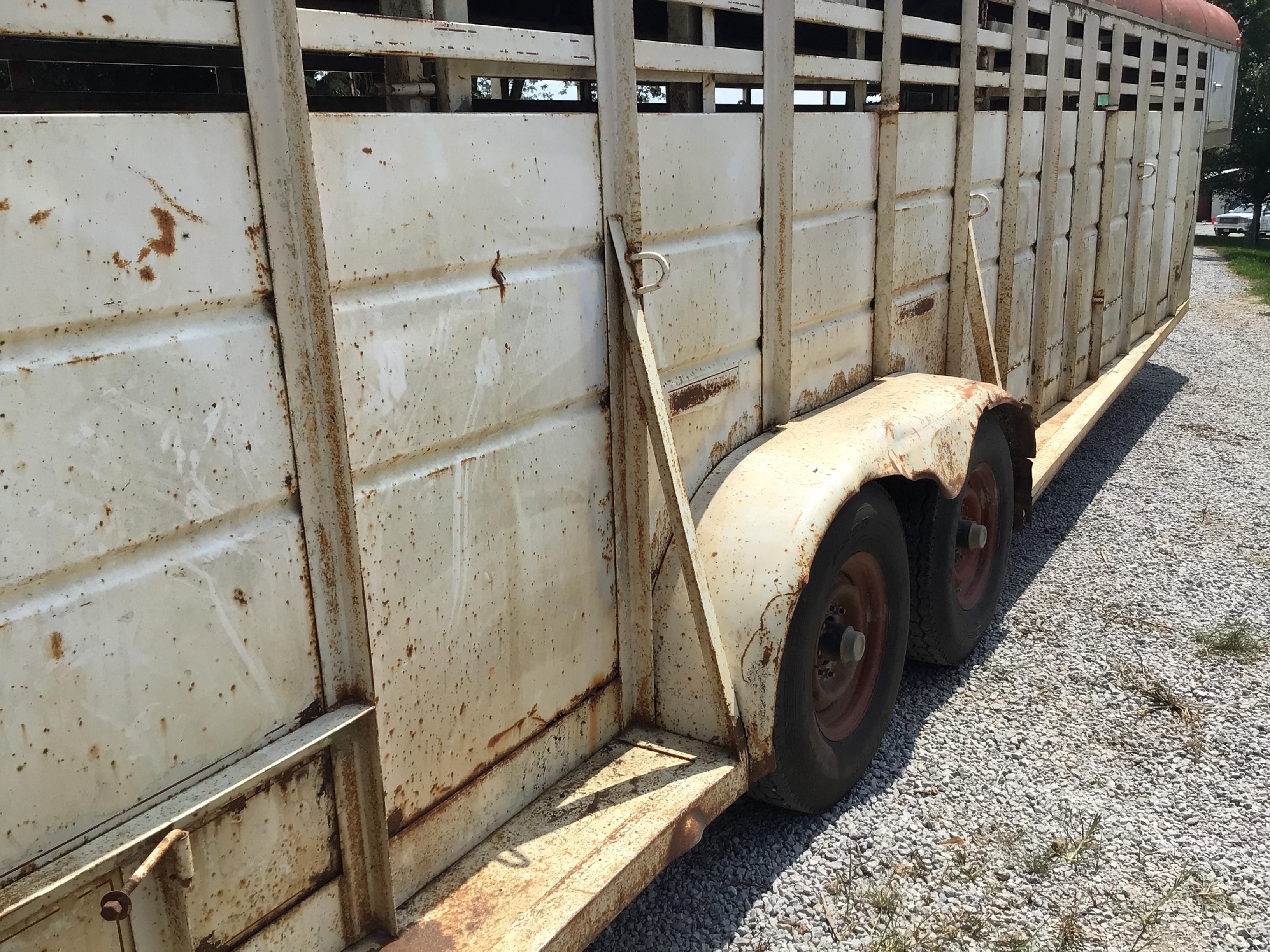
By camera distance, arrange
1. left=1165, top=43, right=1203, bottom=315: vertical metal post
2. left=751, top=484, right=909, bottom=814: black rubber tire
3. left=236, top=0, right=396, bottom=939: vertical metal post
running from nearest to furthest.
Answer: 1. left=236, top=0, right=396, bottom=939: vertical metal post
2. left=751, top=484, right=909, bottom=814: black rubber tire
3. left=1165, top=43, right=1203, bottom=315: vertical metal post

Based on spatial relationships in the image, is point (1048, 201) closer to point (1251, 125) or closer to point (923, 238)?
point (923, 238)

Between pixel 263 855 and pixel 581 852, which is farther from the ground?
pixel 263 855

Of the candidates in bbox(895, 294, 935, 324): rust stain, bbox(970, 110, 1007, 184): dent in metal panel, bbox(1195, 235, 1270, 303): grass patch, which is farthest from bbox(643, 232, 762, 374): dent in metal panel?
bbox(1195, 235, 1270, 303): grass patch

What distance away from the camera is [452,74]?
2057 mm

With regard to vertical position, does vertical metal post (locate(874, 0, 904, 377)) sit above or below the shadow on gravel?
above

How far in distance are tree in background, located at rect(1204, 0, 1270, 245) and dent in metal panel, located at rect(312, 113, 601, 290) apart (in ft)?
98.0

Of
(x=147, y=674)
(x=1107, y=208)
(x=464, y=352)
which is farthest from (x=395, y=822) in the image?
(x=1107, y=208)

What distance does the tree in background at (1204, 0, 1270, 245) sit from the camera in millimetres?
28203

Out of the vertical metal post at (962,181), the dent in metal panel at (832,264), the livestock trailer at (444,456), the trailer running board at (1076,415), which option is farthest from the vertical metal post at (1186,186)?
the dent in metal panel at (832,264)

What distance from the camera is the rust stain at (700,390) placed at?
107 inches

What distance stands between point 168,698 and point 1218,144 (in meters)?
9.65

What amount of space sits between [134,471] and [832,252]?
230 cm

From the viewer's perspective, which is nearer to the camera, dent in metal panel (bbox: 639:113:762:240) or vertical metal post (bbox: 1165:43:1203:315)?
dent in metal panel (bbox: 639:113:762:240)

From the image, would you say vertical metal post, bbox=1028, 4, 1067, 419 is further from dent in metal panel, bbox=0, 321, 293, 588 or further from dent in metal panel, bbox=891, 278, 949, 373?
dent in metal panel, bbox=0, 321, 293, 588
